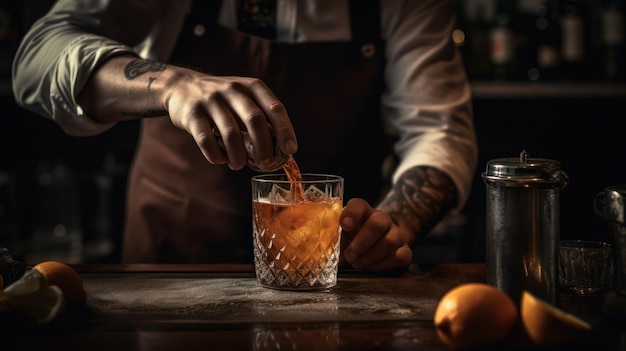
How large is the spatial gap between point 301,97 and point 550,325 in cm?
125

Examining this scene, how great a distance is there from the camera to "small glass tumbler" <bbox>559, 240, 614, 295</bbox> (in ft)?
4.70

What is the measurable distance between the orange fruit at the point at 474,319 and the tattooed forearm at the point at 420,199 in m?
0.78

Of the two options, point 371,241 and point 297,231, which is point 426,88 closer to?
point 371,241

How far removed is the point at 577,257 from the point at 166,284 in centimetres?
70

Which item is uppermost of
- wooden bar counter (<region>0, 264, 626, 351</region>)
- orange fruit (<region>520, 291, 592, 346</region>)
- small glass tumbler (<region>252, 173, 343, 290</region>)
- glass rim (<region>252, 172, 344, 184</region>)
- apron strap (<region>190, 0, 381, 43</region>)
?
apron strap (<region>190, 0, 381, 43</region>)

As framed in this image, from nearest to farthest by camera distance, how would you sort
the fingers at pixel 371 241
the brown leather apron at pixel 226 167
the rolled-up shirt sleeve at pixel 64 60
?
1. the fingers at pixel 371 241
2. the rolled-up shirt sleeve at pixel 64 60
3. the brown leather apron at pixel 226 167

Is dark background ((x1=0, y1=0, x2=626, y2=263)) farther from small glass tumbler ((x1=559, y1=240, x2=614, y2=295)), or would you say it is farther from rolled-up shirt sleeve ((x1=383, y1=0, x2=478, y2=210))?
small glass tumbler ((x1=559, y1=240, x2=614, y2=295))

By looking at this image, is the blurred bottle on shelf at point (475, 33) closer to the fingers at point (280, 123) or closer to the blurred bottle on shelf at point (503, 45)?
the blurred bottle on shelf at point (503, 45)

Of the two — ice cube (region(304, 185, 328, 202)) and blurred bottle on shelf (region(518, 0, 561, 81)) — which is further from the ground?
blurred bottle on shelf (region(518, 0, 561, 81))

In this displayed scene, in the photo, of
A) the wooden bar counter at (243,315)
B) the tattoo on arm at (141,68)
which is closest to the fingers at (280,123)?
the wooden bar counter at (243,315)

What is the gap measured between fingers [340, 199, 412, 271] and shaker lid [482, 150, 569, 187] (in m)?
0.31

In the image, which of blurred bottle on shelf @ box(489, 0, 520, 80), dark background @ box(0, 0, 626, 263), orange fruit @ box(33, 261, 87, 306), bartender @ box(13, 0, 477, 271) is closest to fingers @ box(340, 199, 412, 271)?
bartender @ box(13, 0, 477, 271)

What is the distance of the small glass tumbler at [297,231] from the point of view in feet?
4.68

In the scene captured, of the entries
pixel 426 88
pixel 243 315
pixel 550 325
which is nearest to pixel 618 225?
pixel 550 325
